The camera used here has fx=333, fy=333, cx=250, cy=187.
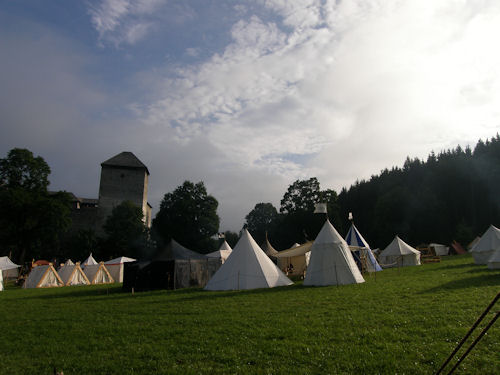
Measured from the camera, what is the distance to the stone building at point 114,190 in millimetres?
59844

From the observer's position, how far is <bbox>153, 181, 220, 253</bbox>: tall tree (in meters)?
49.1

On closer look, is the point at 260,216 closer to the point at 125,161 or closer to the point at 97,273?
the point at 125,161

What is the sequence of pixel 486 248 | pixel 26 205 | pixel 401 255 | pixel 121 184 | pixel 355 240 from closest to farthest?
pixel 486 248, pixel 355 240, pixel 401 255, pixel 26 205, pixel 121 184

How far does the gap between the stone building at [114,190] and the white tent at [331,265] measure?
49.1m

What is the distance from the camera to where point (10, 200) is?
35.2 metres

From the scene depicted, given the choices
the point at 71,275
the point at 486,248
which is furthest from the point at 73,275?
the point at 486,248

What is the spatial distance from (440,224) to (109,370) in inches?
2329

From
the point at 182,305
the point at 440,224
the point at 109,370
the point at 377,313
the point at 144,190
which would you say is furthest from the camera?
the point at 144,190

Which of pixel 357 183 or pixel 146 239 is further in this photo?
pixel 357 183

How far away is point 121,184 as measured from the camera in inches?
2386

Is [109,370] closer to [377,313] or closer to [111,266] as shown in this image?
[377,313]

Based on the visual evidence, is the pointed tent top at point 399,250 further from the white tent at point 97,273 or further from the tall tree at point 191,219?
the tall tree at point 191,219

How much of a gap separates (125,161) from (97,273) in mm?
38670

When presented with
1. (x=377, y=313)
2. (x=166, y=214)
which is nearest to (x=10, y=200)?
(x=166, y=214)
